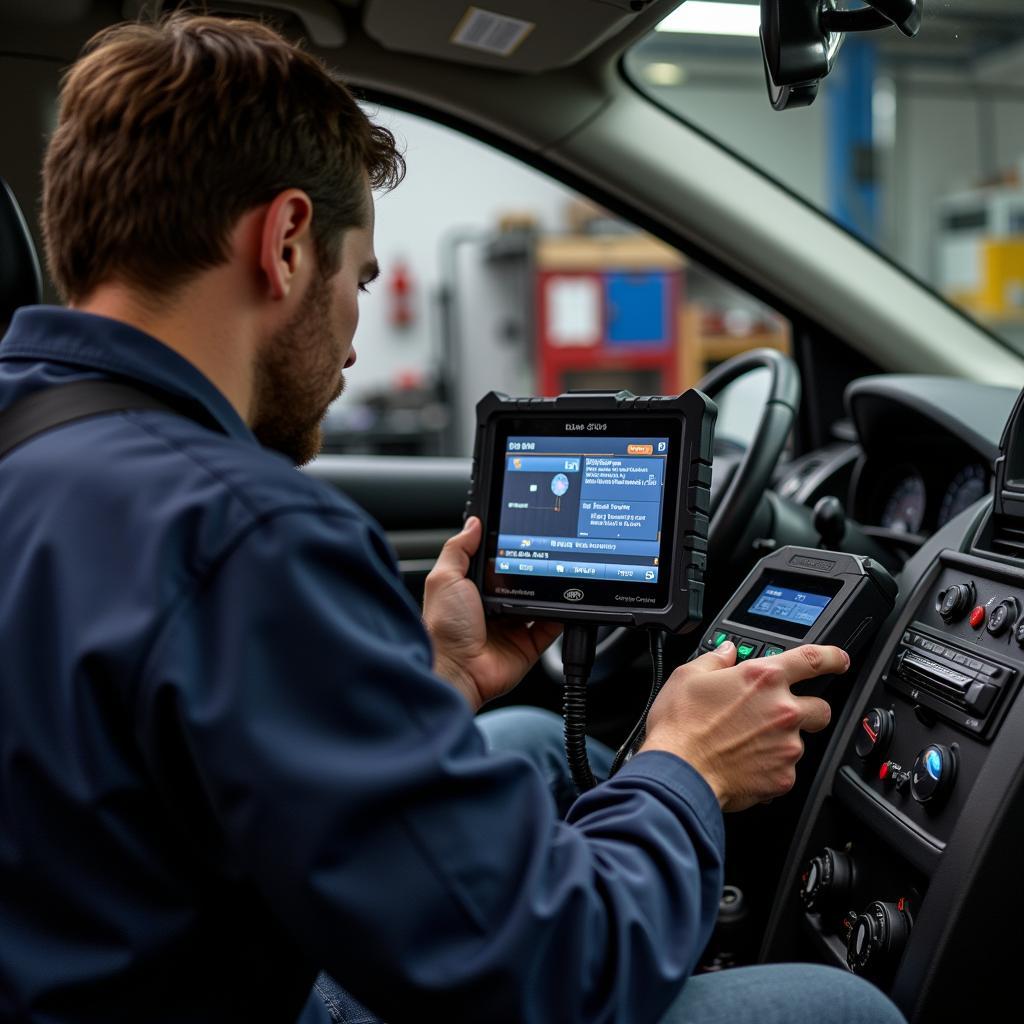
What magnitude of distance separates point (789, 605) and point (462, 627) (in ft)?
1.06

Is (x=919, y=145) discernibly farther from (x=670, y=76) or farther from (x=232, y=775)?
(x=232, y=775)

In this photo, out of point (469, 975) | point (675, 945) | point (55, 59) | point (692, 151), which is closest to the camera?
point (469, 975)

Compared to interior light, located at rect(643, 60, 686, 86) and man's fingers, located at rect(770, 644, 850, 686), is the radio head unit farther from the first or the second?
interior light, located at rect(643, 60, 686, 86)

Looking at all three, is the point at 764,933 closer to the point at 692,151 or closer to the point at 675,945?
the point at 675,945

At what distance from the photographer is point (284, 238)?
77 cm

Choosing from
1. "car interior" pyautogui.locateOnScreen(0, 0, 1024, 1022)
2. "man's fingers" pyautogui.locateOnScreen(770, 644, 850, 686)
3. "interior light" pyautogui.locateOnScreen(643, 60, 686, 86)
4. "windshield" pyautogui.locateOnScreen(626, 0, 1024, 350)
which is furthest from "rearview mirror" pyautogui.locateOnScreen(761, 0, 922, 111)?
"interior light" pyautogui.locateOnScreen(643, 60, 686, 86)

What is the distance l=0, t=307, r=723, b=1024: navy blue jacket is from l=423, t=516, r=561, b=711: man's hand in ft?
1.51

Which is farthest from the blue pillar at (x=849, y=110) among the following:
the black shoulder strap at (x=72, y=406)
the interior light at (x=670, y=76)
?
the black shoulder strap at (x=72, y=406)

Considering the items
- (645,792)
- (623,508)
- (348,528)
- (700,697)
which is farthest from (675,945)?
(623,508)

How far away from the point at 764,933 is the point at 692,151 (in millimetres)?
1208

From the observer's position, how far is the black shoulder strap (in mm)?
691

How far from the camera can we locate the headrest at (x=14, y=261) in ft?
4.63

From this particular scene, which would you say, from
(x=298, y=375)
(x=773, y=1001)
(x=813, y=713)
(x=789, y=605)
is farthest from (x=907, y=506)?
(x=298, y=375)

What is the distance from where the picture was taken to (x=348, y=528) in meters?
0.66
